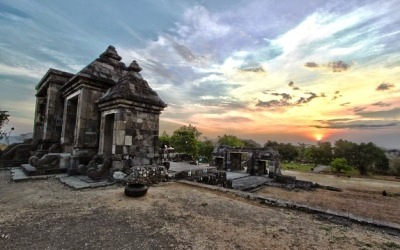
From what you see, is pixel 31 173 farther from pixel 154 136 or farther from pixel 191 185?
pixel 191 185

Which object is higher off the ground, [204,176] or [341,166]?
[204,176]

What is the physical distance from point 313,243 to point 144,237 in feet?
9.34

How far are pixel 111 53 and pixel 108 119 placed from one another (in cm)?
405

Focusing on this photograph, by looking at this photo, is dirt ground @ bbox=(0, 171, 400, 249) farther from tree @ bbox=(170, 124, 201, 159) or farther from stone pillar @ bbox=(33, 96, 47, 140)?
tree @ bbox=(170, 124, 201, 159)

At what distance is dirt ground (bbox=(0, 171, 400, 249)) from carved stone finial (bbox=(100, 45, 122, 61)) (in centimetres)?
758

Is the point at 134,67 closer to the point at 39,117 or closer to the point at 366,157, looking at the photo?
the point at 39,117

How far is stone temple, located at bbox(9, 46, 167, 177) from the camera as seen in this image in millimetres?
8250

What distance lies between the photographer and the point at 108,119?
9.32 metres

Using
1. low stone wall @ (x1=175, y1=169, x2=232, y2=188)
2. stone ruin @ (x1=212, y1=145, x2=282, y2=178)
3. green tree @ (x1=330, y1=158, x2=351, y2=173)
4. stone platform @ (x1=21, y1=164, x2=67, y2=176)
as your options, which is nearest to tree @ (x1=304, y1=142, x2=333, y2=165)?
green tree @ (x1=330, y1=158, x2=351, y2=173)

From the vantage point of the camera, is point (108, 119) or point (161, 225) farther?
point (108, 119)

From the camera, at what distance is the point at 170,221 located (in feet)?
13.5

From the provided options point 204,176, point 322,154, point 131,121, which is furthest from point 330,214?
point 322,154

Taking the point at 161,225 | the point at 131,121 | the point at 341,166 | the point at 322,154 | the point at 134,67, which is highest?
the point at 134,67

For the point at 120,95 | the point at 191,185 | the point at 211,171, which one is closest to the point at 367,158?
the point at 211,171
